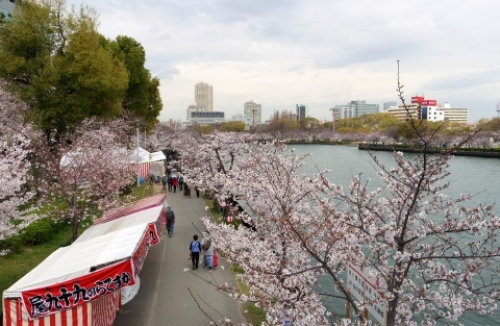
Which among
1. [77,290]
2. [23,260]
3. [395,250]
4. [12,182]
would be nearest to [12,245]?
[23,260]

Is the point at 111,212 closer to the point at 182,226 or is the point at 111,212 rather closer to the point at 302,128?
the point at 182,226

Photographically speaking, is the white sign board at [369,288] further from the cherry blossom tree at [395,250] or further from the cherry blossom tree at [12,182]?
the cherry blossom tree at [12,182]

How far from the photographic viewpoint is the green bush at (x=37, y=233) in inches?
590

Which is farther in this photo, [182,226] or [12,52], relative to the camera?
[12,52]

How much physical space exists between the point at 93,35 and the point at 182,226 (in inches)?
477

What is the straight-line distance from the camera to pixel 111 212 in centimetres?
1448

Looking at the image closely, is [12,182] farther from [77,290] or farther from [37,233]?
[77,290]

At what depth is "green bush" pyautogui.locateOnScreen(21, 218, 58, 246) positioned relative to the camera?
49.1ft

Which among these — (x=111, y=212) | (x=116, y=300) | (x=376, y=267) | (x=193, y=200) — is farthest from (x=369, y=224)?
(x=193, y=200)

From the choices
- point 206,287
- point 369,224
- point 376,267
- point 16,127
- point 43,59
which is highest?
point 43,59

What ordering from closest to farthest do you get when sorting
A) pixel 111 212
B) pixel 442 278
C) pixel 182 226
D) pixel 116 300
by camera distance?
pixel 442 278
pixel 116 300
pixel 111 212
pixel 182 226

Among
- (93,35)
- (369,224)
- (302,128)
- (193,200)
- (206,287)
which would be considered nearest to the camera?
(369,224)

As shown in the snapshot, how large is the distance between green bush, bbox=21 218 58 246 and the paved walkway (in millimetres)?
4403

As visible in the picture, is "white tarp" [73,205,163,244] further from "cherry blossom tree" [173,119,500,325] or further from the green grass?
"cherry blossom tree" [173,119,500,325]
